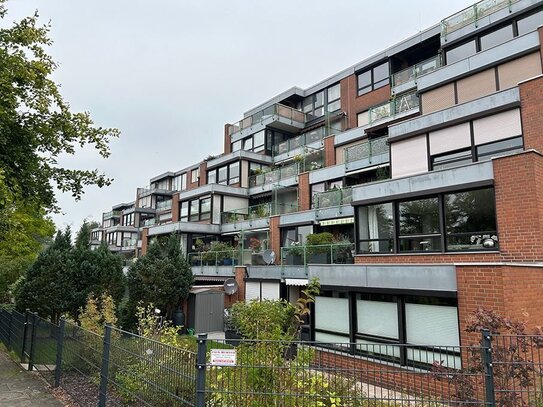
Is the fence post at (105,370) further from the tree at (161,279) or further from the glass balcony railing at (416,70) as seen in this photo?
the glass balcony railing at (416,70)

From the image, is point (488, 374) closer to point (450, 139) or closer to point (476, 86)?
point (450, 139)

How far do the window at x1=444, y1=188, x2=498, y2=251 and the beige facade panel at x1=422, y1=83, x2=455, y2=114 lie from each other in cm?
646

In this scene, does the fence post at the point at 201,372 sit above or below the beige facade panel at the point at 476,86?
below

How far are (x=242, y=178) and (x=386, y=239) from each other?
21.3 metres

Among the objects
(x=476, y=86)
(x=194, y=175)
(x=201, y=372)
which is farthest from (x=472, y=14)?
(x=194, y=175)

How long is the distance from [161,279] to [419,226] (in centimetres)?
1368

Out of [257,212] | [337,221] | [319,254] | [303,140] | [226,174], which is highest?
[303,140]

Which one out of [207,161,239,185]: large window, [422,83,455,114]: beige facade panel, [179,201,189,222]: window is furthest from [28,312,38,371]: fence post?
[179,201,189,222]: window

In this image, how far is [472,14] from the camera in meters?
18.8

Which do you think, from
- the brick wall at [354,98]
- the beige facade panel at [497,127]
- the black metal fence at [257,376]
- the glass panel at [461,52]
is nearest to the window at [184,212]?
the brick wall at [354,98]

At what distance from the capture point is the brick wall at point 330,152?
26.8 metres

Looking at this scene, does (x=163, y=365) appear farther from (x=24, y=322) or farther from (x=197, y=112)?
(x=197, y=112)

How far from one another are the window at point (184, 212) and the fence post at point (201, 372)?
1248 inches

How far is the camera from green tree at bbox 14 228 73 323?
17203 millimetres
